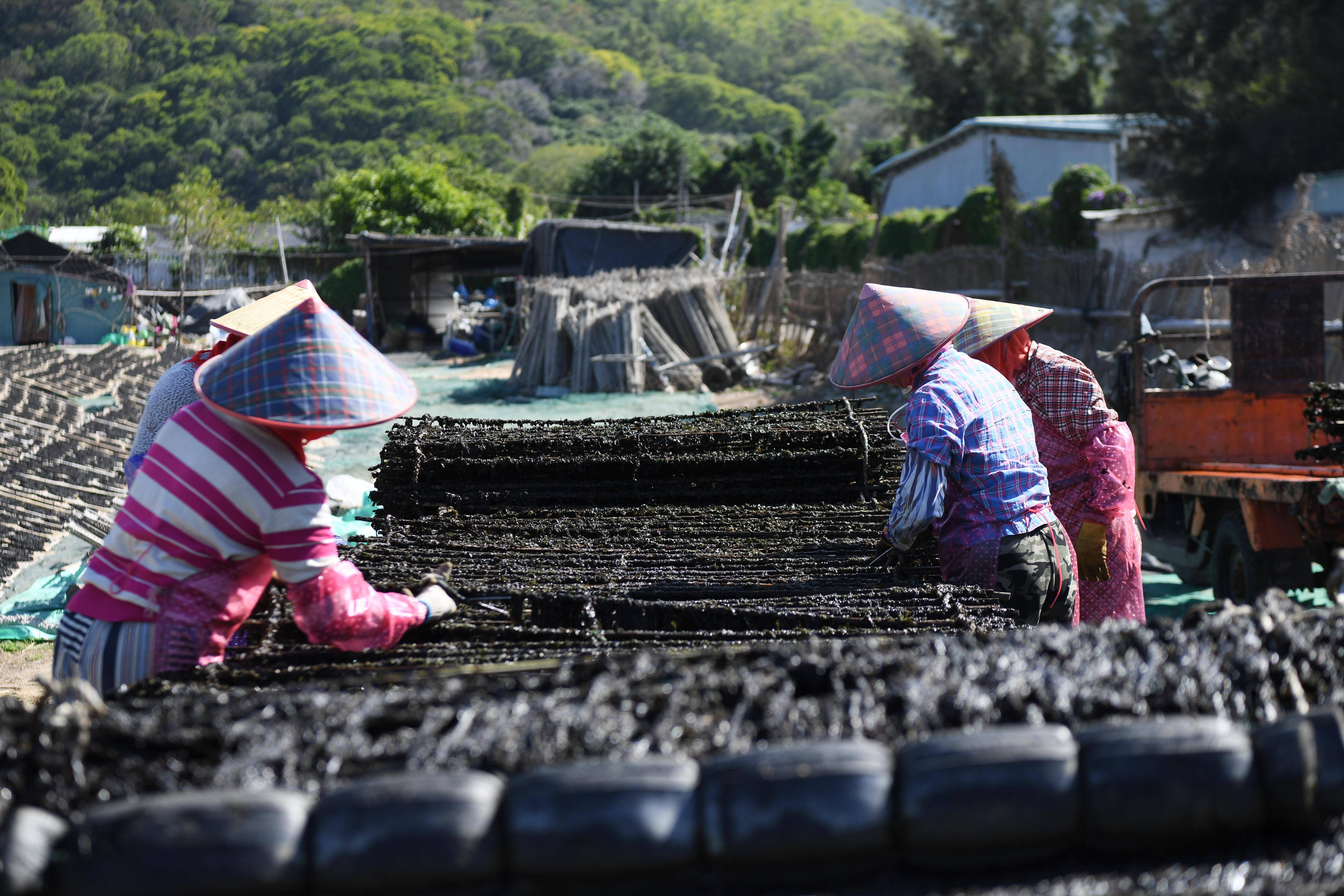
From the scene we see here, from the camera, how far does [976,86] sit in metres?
44.1

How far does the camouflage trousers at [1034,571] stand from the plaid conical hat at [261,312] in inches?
99.2

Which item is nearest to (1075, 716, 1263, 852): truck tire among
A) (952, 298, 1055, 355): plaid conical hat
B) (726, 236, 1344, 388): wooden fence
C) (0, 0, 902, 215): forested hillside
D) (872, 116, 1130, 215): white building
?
(952, 298, 1055, 355): plaid conical hat

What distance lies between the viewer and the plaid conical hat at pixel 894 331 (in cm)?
329

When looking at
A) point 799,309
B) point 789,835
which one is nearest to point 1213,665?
point 789,835

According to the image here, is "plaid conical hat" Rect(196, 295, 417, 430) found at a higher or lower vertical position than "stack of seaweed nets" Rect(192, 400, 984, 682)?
higher

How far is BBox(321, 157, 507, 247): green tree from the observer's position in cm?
4106

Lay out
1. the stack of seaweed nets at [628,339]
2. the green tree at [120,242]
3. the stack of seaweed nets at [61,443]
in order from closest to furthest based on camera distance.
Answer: the stack of seaweed nets at [61,443] < the stack of seaweed nets at [628,339] < the green tree at [120,242]

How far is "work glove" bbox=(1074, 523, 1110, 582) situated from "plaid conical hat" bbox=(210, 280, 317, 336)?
115 inches

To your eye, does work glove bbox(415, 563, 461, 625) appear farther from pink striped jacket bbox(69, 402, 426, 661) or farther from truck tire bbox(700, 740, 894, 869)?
truck tire bbox(700, 740, 894, 869)

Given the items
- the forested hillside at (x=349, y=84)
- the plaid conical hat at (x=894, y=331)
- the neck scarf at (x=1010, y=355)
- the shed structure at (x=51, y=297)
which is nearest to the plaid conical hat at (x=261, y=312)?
the plaid conical hat at (x=894, y=331)

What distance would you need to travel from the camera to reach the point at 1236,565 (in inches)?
251

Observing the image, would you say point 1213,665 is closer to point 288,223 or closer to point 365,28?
point 288,223

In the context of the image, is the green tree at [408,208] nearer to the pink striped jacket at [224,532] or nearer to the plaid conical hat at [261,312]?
the plaid conical hat at [261,312]

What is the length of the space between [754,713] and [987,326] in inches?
93.2
